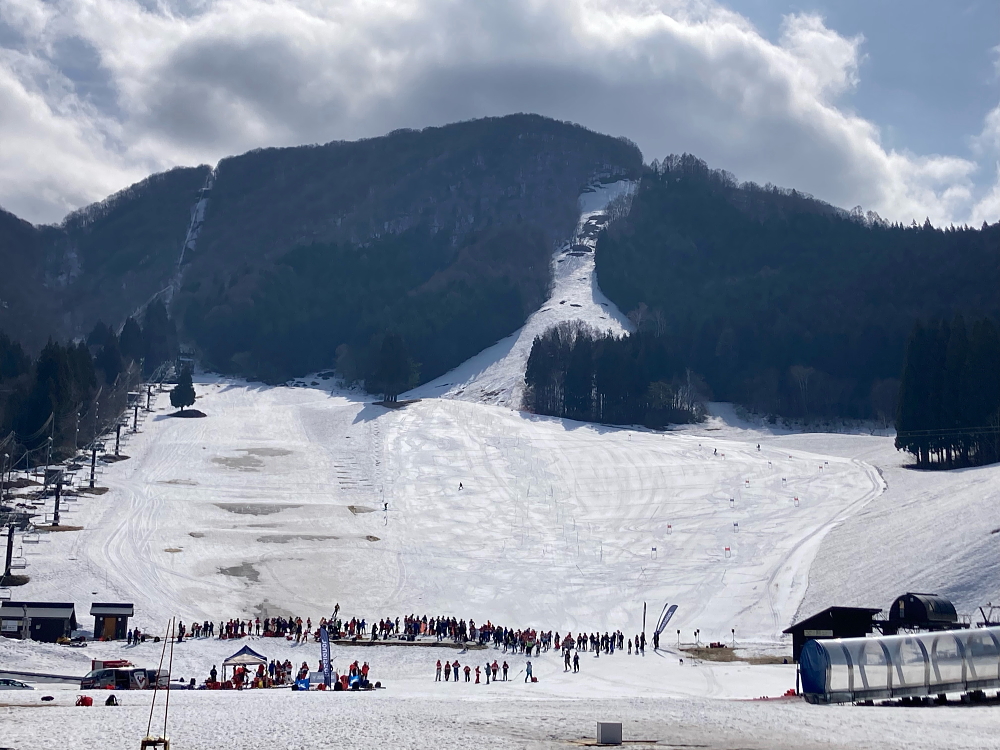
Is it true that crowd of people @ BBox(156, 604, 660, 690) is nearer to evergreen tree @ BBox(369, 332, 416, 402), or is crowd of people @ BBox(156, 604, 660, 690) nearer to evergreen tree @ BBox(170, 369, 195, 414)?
evergreen tree @ BBox(170, 369, 195, 414)

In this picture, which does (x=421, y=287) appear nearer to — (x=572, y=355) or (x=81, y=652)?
(x=572, y=355)

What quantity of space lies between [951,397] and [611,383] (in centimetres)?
3682

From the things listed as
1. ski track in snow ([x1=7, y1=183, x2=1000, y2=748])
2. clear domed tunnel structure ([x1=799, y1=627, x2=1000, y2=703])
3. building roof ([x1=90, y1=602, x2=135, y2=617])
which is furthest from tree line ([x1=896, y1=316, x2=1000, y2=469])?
building roof ([x1=90, y1=602, x2=135, y2=617])

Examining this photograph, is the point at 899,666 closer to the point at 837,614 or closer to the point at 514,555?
the point at 837,614

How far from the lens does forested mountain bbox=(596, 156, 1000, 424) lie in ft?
352

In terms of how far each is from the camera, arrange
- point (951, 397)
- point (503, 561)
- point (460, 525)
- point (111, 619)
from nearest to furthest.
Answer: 1. point (111, 619)
2. point (503, 561)
3. point (460, 525)
4. point (951, 397)

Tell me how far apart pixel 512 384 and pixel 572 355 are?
1294 cm

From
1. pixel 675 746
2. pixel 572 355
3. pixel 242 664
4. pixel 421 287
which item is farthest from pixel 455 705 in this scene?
pixel 421 287

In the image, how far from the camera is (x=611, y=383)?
95000 mm

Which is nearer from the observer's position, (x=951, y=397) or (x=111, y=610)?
(x=111, y=610)

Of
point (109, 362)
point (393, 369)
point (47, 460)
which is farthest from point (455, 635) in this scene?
point (109, 362)

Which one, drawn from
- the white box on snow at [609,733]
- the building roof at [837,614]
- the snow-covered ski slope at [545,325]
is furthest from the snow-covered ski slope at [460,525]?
the snow-covered ski slope at [545,325]

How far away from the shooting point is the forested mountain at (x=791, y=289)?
107312 mm

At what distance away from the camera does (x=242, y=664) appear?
2798 centimetres
